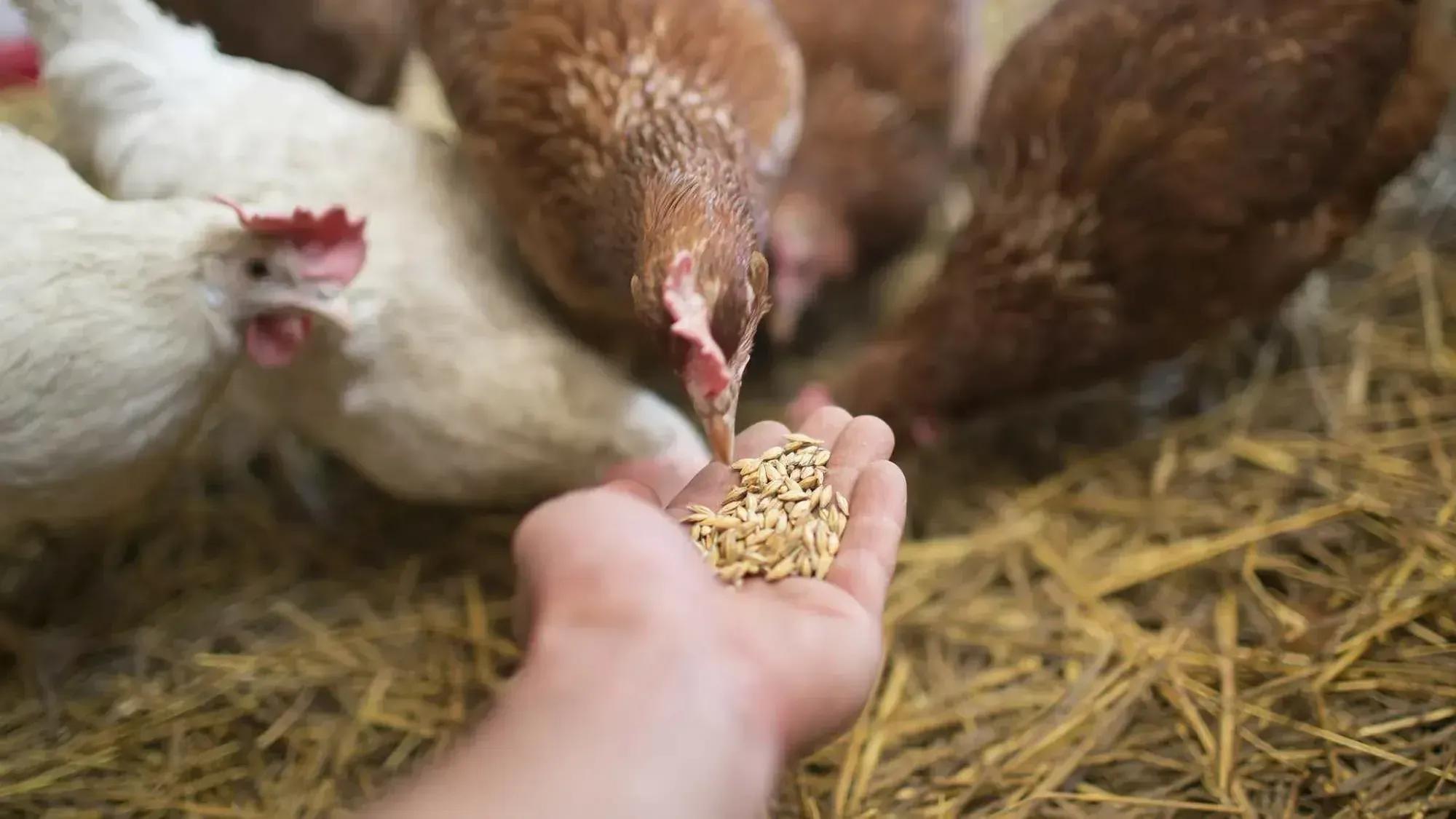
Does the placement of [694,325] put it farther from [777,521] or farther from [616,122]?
[616,122]

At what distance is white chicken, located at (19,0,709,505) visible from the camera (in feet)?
4.21

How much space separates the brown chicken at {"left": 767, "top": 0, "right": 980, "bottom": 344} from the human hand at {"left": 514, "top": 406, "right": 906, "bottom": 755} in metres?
1.01

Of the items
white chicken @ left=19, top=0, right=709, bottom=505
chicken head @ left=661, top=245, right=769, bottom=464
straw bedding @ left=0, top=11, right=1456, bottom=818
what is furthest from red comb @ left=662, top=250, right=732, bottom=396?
straw bedding @ left=0, top=11, right=1456, bottom=818

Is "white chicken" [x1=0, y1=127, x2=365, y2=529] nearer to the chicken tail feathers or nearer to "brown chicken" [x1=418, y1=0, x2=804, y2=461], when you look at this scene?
the chicken tail feathers

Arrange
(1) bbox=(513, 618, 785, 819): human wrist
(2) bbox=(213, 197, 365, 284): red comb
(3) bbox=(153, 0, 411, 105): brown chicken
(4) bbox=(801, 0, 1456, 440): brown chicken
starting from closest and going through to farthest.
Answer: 1. (1) bbox=(513, 618, 785, 819): human wrist
2. (2) bbox=(213, 197, 365, 284): red comb
3. (4) bbox=(801, 0, 1456, 440): brown chicken
4. (3) bbox=(153, 0, 411, 105): brown chicken

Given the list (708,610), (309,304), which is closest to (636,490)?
(708,610)

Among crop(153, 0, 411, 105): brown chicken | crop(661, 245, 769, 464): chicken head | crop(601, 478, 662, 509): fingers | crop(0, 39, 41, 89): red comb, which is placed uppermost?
crop(661, 245, 769, 464): chicken head

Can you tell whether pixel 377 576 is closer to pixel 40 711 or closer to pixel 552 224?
pixel 40 711

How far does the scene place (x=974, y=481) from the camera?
164cm

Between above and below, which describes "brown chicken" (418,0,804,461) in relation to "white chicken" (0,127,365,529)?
above

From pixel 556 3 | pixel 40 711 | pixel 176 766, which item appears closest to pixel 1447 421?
pixel 556 3

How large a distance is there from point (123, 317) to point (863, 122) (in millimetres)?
1306

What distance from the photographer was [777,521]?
0.92 metres

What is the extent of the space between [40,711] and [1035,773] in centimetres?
133
